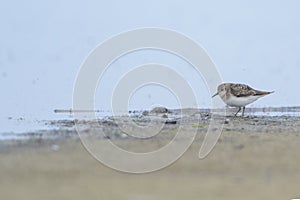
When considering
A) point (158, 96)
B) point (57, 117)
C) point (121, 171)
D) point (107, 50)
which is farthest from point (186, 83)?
point (121, 171)

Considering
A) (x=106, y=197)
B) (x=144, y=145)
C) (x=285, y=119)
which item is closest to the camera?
(x=106, y=197)

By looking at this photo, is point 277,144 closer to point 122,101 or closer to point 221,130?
point 221,130

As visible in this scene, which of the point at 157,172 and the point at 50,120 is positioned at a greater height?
the point at 50,120

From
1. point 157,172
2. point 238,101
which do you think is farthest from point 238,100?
point 157,172

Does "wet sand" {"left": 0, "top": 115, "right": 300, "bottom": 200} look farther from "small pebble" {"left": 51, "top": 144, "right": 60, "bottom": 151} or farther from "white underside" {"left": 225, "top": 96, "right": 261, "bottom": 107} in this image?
"white underside" {"left": 225, "top": 96, "right": 261, "bottom": 107}

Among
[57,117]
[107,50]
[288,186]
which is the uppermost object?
[107,50]

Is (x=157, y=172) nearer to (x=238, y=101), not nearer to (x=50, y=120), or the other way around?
(x=50, y=120)
